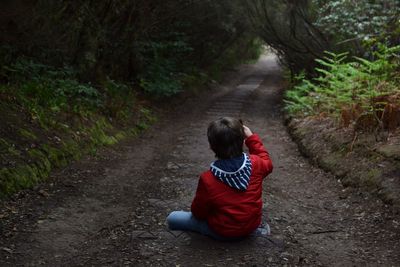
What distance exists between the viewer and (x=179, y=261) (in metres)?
4.29

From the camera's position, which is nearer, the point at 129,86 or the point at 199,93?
the point at 129,86

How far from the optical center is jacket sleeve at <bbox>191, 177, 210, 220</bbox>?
172 inches

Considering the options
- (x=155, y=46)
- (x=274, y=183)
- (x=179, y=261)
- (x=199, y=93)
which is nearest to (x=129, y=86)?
(x=155, y=46)

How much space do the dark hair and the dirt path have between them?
0.95 metres

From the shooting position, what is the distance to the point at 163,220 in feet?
17.6

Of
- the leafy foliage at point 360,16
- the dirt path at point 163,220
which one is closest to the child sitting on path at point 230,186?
the dirt path at point 163,220

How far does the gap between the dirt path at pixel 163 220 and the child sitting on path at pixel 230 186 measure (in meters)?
0.28

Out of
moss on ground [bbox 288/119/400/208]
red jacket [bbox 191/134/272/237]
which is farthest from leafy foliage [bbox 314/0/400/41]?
red jacket [bbox 191/134/272/237]

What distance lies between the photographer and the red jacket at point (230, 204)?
4.33 meters

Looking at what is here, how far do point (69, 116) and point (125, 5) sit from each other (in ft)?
15.2

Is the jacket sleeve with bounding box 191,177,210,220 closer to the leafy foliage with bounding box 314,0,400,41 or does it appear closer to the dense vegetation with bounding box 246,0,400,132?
the dense vegetation with bounding box 246,0,400,132

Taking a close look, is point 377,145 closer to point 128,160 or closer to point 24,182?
point 128,160

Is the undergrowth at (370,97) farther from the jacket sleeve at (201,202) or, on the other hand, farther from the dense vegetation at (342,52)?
the jacket sleeve at (201,202)

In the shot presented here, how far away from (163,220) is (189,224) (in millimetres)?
706
